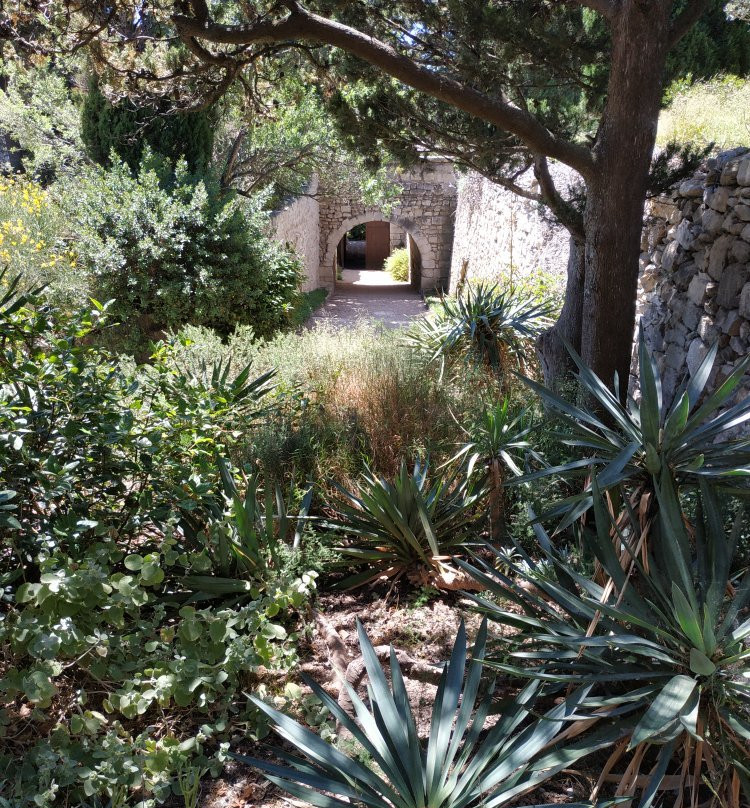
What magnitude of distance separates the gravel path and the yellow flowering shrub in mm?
5324

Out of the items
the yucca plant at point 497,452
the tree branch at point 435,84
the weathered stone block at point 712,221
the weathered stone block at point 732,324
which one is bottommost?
the yucca plant at point 497,452

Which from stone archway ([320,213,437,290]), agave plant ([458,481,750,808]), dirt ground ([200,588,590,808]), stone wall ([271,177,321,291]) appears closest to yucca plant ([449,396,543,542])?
dirt ground ([200,588,590,808])

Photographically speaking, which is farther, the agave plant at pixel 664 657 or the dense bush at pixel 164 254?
the dense bush at pixel 164 254

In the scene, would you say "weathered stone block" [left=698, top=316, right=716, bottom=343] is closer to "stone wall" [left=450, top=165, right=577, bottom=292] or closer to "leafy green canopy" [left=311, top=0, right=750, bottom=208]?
"leafy green canopy" [left=311, top=0, right=750, bottom=208]

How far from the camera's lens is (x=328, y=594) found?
314 cm

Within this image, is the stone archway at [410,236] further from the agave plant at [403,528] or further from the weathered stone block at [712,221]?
the agave plant at [403,528]

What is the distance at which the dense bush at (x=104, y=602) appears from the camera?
1.92 metres

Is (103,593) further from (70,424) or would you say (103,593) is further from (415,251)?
(415,251)

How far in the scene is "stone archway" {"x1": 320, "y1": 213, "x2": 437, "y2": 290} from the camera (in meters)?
17.9

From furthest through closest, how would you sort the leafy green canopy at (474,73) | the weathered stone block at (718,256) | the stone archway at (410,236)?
the stone archway at (410,236) → the leafy green canopy at (474,73) → the weathered stone block at (718,256)

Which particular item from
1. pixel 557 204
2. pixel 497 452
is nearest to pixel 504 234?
pixel 557 204

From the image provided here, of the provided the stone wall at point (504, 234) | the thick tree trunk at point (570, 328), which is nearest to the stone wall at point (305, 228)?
the stone wall at point (504, 234)

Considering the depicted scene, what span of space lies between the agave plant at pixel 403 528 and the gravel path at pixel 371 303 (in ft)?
30.7

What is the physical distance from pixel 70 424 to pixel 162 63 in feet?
17.0
